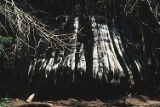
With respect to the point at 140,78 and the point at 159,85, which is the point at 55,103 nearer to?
the point at 140,78

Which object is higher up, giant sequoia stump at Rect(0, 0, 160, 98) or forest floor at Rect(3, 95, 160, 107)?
giant sequoia stump at Rect(0, 0, 160, 98)

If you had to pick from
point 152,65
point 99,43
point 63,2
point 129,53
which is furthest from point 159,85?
point 63,2

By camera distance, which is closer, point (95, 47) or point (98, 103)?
point (98, 103)

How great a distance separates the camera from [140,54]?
861cm

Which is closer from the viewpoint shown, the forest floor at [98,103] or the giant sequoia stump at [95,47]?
the forest floor at [98,103]

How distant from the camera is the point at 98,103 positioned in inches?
306

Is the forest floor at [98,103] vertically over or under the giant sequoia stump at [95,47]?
under

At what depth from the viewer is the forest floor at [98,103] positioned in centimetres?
707

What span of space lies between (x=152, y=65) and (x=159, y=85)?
0.58m

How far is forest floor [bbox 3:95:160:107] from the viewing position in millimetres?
7074

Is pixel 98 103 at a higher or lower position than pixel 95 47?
lower

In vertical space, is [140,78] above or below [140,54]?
below

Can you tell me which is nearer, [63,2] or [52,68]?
[52,68]

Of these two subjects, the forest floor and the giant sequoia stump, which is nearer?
the forest floor
